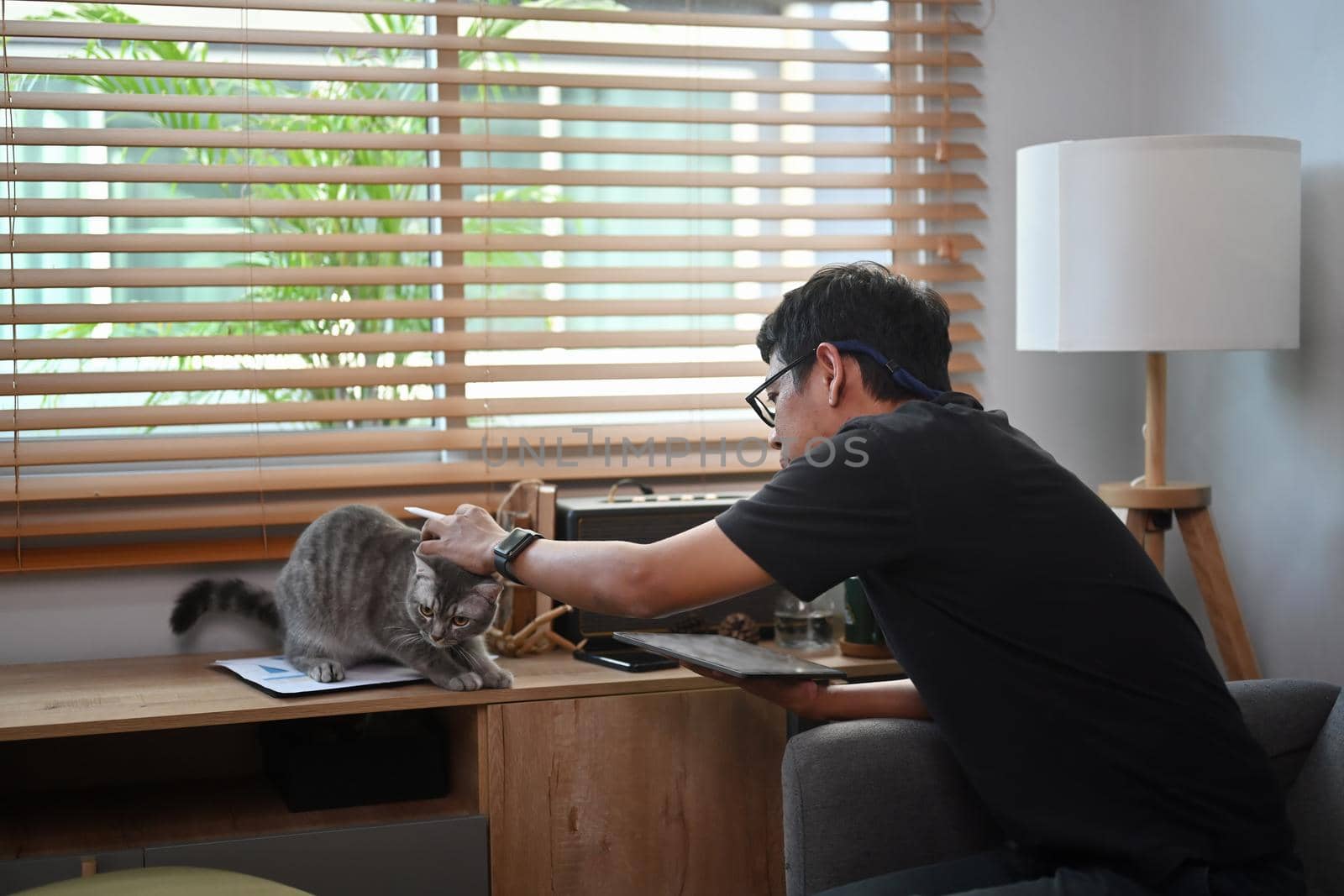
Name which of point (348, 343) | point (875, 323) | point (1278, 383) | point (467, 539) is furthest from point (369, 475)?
point (1278, 383)

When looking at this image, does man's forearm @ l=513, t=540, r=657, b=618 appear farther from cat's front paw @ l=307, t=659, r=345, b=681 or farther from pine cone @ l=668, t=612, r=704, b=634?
pine cone @ l=668, t=612, r=704, b=634

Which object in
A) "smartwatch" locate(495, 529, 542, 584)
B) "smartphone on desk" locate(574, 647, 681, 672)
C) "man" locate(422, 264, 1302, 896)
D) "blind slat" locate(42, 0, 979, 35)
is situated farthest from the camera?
"blind slat" locate(42, 0, 979, 35)

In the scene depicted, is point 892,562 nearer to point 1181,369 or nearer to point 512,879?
point 512,879

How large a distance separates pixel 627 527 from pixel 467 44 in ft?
3.16

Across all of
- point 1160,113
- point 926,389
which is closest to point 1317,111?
point 1160,113

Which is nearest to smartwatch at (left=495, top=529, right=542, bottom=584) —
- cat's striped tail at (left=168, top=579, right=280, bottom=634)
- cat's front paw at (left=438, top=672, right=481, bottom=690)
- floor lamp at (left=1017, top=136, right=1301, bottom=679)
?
cat's front paw at (left=438, top=672, right=481, bottom=690)

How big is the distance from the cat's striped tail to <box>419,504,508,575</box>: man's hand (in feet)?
1.90

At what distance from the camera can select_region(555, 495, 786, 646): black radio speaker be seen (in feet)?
7.23

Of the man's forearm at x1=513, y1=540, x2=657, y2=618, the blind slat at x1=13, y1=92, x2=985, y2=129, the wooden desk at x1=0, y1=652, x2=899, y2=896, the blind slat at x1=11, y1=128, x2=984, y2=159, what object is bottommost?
the wooden desk at x1=0, y1=652, x2=899, y2=896

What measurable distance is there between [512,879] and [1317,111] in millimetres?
1901

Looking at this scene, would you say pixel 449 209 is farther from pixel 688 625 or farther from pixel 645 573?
pixel 645 573

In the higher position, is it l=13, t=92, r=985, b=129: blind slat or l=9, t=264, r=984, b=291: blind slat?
l=13, t=92, r=985, b=129: blind slat

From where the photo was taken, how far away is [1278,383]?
2393 mm

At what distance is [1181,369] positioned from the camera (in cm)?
269
